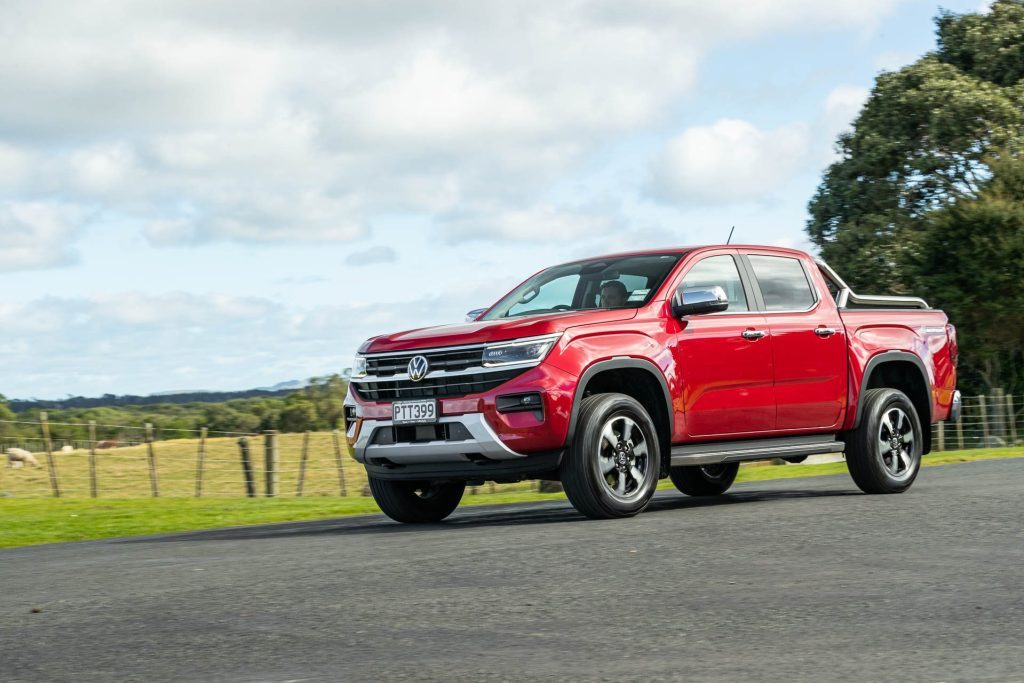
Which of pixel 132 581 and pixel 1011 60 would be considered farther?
pixel 1011 60

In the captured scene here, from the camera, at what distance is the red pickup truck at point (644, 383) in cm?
957

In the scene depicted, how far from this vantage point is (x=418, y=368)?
9.95 m

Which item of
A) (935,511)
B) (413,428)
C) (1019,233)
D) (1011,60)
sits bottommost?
(935,511)

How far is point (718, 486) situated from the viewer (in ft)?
43.2

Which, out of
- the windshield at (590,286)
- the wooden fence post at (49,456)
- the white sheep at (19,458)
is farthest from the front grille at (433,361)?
the white sheep at (19,458)

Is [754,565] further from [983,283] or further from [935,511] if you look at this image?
[983,283]

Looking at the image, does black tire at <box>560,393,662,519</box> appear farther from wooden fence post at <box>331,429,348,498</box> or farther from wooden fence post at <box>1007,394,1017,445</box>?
wooden fence post at <box>1007,394,1017,445</box>

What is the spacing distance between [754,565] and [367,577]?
2074 mm

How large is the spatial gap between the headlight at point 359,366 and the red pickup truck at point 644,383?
0.08ft

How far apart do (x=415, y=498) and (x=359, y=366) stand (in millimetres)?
1225

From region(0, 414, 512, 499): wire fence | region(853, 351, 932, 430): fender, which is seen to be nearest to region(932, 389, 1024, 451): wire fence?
region(0, 414, 512, 499): wire fence

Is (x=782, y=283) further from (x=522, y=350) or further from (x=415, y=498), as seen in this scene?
(x=415, y=498)

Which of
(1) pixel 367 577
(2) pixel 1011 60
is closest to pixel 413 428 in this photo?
(1) pixel 367 577

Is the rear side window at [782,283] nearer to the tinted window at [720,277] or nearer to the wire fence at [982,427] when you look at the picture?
the tinted window at [720,277]
